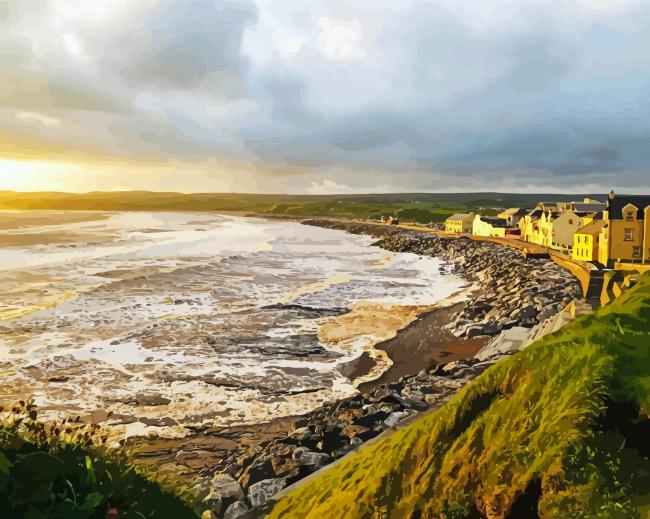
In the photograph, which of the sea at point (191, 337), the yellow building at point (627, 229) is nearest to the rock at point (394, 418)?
the sea at point (191, 337)

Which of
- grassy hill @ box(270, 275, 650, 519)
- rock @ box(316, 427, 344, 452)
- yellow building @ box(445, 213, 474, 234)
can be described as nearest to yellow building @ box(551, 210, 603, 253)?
yellow building @ box(445, 213, 474, 234)

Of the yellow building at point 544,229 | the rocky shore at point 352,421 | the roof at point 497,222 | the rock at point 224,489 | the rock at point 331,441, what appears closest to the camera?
the rock at point 224,489

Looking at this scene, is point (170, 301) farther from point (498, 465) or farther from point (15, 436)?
point (498, 465)

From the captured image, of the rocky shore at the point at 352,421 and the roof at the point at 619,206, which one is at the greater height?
the roof at the point at 619,206

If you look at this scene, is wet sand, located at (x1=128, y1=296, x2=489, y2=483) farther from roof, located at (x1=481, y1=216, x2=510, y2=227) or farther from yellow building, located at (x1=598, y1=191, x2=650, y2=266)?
roof, located at (x1=481, y1=216, x2=510, y2=227)

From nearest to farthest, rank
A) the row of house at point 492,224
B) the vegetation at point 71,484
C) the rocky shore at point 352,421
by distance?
the vegetation at point 71,484 < the rocky shore at point 352,421 < the row of house at point 492,224

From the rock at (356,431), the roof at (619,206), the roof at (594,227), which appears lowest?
the rock at (356,431)

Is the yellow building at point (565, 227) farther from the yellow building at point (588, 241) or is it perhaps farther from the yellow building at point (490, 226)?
the yellow building at point (490, 226)

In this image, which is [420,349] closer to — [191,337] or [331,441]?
[191,337]
